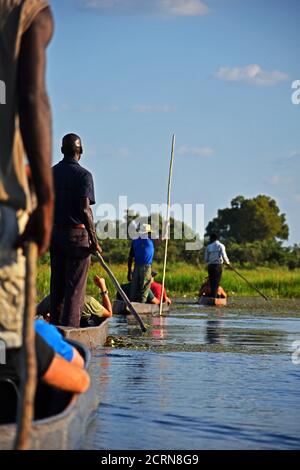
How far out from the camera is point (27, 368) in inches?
213

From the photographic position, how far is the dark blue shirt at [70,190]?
12164mm

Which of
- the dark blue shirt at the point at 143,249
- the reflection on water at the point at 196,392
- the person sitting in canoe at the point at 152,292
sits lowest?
the reflection on water at the point at 196,392

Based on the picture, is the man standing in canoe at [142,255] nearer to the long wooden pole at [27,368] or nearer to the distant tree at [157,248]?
the long wooden pole at [27,368]

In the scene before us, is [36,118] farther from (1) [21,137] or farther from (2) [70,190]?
(2) [70,190]

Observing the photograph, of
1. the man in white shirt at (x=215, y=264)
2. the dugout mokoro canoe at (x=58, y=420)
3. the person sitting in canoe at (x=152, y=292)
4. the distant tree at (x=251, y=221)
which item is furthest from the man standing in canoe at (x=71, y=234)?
the distant tree at (x=251, y=221)

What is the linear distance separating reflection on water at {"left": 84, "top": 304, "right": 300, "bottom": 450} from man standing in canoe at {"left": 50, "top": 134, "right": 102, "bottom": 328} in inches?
25.5

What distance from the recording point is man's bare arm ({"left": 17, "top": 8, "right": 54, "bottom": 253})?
18.1 ft

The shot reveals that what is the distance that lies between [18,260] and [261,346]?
931 centimetres

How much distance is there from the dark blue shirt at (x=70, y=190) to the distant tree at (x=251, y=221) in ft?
263

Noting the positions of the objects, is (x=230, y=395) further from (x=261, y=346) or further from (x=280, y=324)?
(x=280, y=324)

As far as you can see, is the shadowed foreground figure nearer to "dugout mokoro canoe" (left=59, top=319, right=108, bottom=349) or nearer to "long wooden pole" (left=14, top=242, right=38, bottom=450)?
"long wooden pole" (left=14, top=242, right=38, bottom=450)

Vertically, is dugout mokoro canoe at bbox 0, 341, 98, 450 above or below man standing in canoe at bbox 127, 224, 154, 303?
below

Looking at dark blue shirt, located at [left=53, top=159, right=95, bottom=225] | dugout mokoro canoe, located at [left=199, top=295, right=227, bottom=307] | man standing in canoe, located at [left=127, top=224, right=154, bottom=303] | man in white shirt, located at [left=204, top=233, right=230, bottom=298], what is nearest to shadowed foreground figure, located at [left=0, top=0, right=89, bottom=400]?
dark blue shirt, located at [left=53, top=159, right=95, bottom=225]
